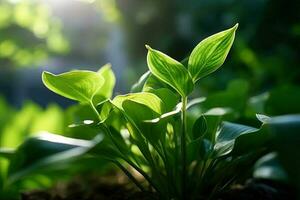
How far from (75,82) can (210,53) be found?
111 mm

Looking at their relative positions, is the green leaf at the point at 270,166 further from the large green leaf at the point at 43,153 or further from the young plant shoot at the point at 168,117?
the large green leaf at the point at 43,153

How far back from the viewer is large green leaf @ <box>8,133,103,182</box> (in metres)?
0.24

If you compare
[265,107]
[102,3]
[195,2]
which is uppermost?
[102,3]

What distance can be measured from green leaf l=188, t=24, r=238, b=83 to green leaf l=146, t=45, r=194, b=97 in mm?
14

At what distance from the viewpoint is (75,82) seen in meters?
0.33

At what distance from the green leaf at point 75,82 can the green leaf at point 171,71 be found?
0.05 metres

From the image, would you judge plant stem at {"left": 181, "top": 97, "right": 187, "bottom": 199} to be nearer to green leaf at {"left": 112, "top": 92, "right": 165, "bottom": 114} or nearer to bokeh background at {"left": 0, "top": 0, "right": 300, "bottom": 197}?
green leaf at {"left": 112, "top": 92, "right": 165, "bottom": 114}

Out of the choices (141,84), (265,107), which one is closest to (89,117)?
(141,84)

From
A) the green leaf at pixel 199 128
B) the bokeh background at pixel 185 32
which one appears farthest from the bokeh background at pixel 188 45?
the green leaf at pixel 199 128

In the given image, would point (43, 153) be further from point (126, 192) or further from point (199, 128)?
point (126, 192)

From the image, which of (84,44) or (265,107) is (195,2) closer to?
(265,107)

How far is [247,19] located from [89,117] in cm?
123

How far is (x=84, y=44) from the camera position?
29.5ft

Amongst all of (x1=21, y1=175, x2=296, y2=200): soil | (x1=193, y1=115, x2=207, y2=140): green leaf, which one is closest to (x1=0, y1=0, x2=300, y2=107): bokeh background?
(x1=21, y1=175, x2=296, y2=200): soil
